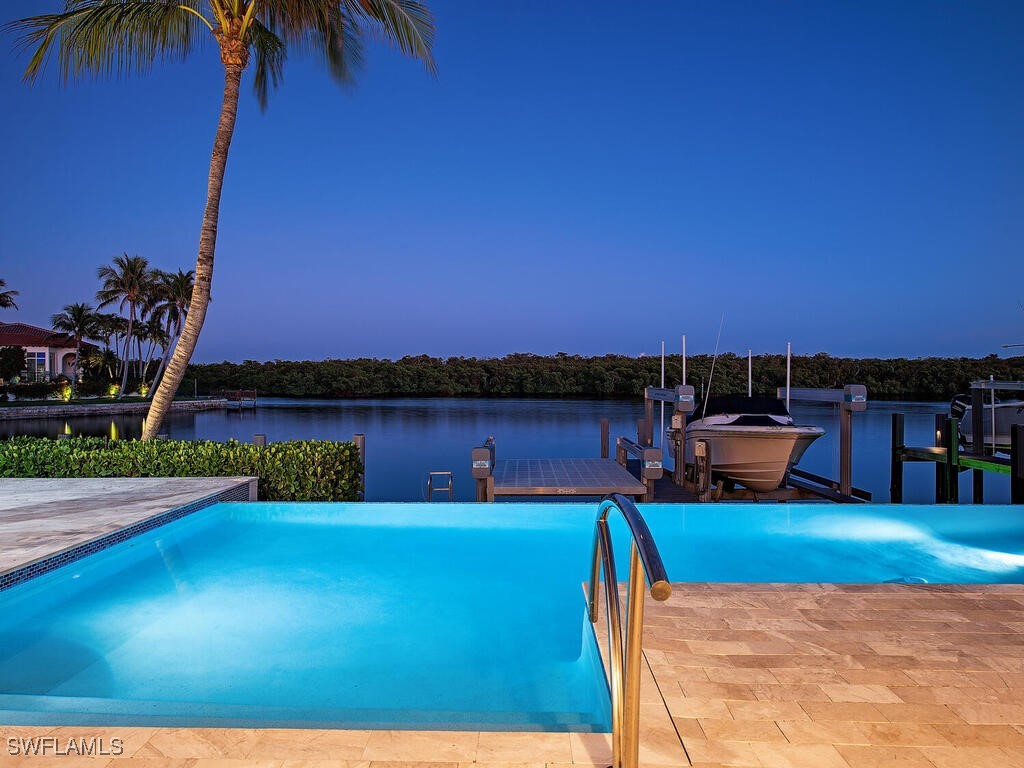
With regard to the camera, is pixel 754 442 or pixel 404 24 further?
pixel 754 442

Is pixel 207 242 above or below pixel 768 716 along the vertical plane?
above

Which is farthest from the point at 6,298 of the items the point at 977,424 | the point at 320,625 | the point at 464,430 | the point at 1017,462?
the point at 1017,462

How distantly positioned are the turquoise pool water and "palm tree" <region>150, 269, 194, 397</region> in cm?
3606

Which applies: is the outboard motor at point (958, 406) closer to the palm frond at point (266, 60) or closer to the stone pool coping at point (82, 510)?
the stone pool coping at point (82, 510)

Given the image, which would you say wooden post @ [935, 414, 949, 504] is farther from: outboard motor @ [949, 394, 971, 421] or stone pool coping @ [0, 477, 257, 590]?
stone pool coping @ [0, 477, 257, 590]

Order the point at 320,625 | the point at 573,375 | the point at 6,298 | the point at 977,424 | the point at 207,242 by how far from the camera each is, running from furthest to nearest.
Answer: the point at 573,375 < the point at 6,298 < the point at 977,424 < the point at 207,242 < the point at 320,625

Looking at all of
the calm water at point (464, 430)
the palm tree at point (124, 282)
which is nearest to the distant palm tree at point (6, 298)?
the palm tree at point (124, 282)

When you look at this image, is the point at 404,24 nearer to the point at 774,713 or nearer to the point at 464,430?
the point at 774,713

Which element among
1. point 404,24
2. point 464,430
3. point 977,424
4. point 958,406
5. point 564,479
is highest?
point 404,24

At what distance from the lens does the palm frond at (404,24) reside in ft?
24.5

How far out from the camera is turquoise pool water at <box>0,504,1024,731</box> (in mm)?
2939

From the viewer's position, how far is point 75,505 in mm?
5074

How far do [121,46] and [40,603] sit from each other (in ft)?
21.1

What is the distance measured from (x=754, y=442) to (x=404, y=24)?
663cm
